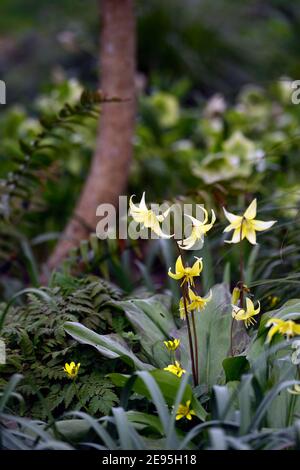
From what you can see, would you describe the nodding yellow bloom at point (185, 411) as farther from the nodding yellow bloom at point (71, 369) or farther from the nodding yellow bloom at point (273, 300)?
the nodding yellow bloom at point (273, 300)

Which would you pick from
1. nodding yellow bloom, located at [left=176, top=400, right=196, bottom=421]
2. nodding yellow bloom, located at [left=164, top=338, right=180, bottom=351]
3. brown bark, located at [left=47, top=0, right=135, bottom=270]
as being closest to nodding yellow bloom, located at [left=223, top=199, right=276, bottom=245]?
nodding yellow bloom, located at [left=164, top=338, right=180, bottom=351]

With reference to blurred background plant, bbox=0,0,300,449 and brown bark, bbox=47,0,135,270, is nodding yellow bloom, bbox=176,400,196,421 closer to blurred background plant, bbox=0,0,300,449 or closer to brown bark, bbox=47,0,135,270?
blurred background plant, bbox=0,0,300,449

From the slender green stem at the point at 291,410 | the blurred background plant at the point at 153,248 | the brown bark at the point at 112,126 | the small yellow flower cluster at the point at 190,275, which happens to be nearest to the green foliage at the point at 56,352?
the blurred background plant at the point at 153,248

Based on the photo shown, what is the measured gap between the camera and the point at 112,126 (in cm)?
→ 386

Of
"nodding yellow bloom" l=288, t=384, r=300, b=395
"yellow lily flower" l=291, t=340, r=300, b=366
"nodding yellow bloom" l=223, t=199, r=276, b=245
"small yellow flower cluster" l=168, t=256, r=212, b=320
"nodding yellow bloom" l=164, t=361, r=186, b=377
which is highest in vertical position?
"nodding yellow bloom" l=223, t=199, r=276, b=245

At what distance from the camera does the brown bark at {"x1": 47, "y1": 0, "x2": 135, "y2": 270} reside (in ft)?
12.2

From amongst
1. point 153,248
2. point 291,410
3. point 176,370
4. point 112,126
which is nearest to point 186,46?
point 112,126

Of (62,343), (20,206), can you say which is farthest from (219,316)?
(20,206)

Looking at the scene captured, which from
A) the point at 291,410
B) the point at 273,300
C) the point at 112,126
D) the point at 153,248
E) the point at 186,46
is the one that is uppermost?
the point at 186,46

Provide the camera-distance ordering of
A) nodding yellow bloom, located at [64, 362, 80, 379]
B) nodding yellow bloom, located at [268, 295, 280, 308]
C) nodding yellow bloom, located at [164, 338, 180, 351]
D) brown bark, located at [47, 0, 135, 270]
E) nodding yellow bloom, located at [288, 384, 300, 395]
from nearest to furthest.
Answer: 1. nodding yellow bloom, located at [288, 384, 300, 395]
2. nodding yellow bloom, located at [64, 362, 80, 379]
3. nodding yellow bloom, located at [164, 338, 180, 351]
4. nodding yellow bloom, located at [268, 295, 280, 308]
5. brown bark, located at [47, 0, 135, 270]

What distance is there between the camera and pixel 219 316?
8.26 feet

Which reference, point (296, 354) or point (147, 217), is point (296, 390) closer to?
point (296, 354)
